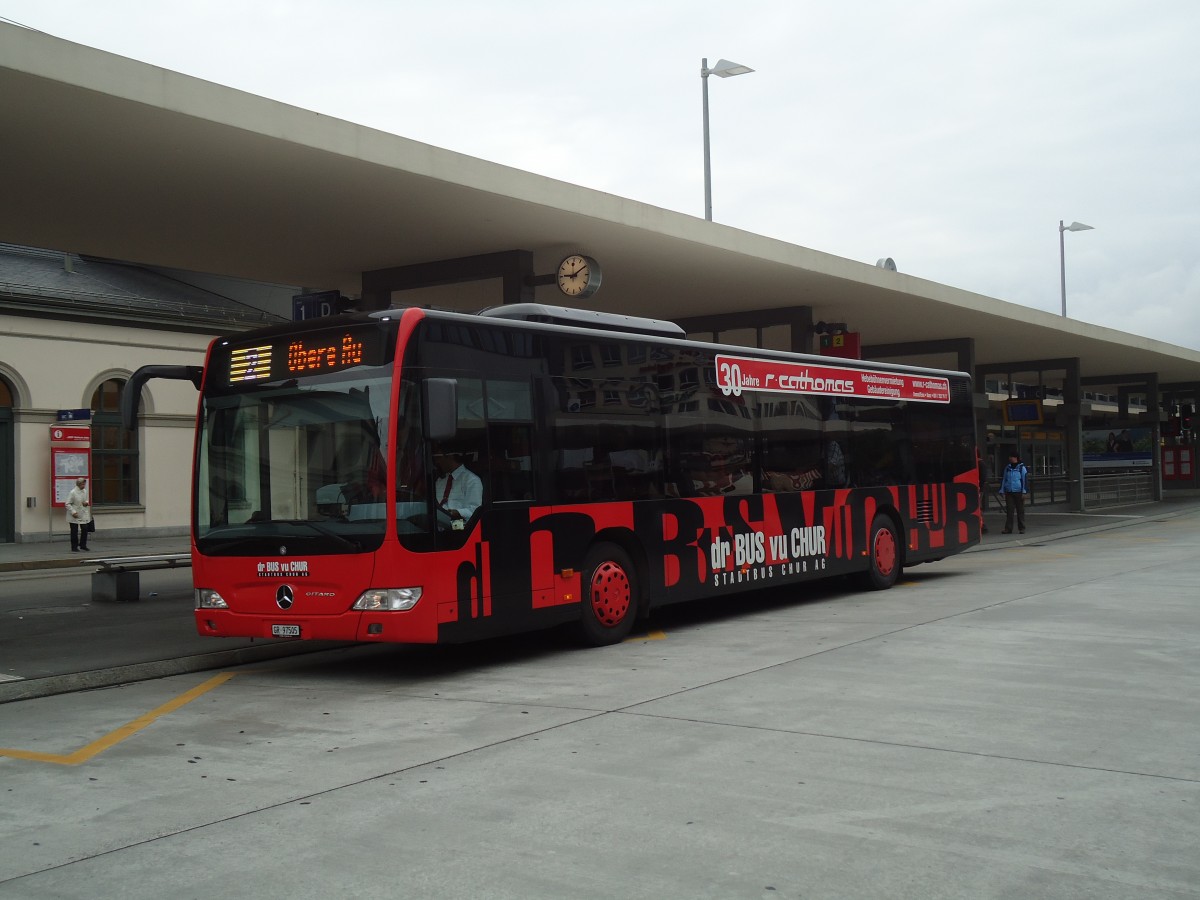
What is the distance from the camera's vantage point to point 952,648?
1055 cm

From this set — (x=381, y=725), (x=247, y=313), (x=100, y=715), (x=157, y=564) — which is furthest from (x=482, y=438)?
(x=247, y=313)

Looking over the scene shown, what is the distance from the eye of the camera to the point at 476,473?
10.2m

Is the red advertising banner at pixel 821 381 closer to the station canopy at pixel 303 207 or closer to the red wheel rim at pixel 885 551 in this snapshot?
the red wheel rim at pixel 885 551

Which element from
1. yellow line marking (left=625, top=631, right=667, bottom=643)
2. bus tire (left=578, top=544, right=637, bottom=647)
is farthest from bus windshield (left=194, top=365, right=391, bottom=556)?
yellow line marking (left=625, top=631, right=667, bottom=643)

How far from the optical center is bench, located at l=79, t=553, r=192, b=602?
16438 mm

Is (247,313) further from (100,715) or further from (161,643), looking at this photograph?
(100,715)

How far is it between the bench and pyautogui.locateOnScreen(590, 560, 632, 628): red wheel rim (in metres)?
7.32

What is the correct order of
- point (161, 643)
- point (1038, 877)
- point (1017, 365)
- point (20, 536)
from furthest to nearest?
1. point (1017, 365)
2. point (20, 536)
3. point (161, 643)
4. point (1038, 877)

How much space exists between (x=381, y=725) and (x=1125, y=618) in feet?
26.2

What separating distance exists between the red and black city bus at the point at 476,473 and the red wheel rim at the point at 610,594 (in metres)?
0.02

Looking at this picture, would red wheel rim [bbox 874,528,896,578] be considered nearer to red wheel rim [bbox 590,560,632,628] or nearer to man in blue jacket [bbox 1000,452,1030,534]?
red wheel rim [bbox 590,560,632,628]

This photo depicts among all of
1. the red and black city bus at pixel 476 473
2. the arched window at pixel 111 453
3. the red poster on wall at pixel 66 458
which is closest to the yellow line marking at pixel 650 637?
the red and black city bus at pixel 476 473

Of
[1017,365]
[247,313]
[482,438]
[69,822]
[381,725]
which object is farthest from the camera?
[1017,365]

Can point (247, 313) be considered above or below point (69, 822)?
above
